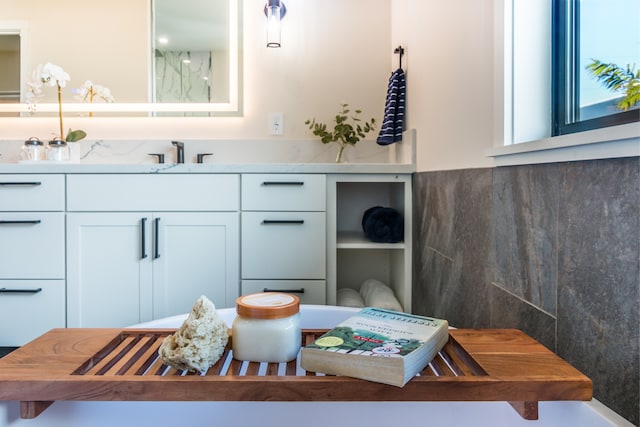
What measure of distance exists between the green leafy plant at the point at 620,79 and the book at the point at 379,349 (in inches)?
18.5

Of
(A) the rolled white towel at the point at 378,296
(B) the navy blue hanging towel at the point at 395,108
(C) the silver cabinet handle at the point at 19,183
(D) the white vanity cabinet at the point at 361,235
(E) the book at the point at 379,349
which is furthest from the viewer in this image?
(D) the white vanity cabinet at the point at 361,235

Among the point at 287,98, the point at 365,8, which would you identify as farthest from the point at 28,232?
the point at 365,8

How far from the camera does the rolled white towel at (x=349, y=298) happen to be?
189 centimetres

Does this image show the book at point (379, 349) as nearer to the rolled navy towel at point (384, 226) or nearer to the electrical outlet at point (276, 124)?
the rolled navy towel at point (384, 226)

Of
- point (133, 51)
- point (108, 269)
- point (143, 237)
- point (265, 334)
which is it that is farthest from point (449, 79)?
point (133, 51)

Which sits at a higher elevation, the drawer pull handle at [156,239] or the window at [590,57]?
the window at [590,57]

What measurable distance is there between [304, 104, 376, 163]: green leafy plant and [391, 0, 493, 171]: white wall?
29 centimetres

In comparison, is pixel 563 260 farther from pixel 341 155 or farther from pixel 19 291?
pixel 19 291

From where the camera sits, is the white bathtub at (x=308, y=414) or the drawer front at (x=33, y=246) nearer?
the white bathtub at (x=308, y=414)

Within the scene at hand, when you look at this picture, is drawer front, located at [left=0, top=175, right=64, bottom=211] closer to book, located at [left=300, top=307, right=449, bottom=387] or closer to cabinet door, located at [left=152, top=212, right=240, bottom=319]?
cabinet door, located at [left=152, top=212, right=240, bottom=319]

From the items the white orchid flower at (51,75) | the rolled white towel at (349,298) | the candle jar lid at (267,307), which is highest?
the white orchid flower at (51,75)

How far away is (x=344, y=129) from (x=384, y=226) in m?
0.56

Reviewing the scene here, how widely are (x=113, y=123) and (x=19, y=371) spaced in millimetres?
1911

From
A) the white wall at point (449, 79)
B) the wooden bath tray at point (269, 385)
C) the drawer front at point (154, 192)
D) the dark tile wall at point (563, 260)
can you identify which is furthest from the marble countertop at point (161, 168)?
the wooden bath tray at point (269, 385)
